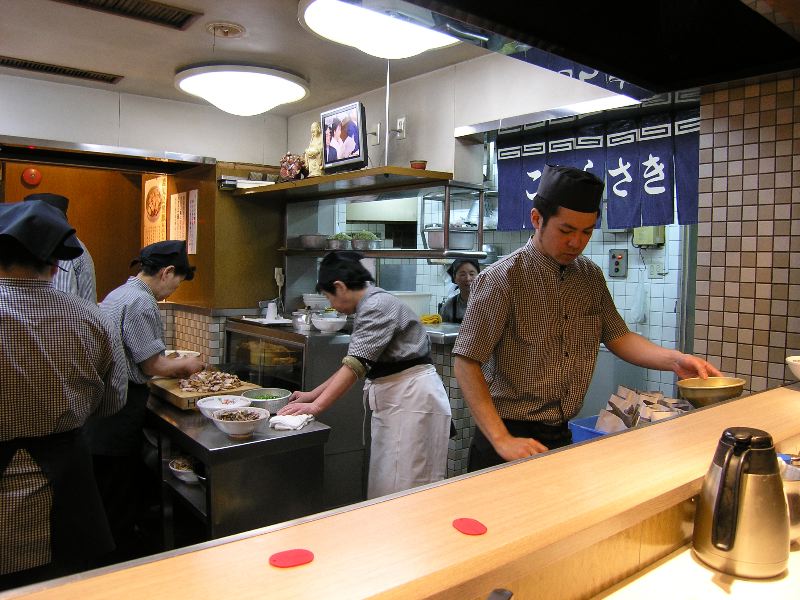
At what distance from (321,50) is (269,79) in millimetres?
458

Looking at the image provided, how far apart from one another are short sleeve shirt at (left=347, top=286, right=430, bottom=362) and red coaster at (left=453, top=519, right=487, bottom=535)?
242 centimetres

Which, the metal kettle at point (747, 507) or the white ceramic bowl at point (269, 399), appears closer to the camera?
the metal kettle at point (747, 507)

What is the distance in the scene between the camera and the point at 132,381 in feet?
12.0

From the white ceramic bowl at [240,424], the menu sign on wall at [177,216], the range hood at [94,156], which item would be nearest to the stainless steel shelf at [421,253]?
the white ceramic bowl at [240,424]

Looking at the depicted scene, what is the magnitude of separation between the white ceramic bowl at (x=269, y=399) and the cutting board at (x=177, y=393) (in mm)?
85

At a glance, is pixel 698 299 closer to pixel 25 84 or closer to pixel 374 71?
pixel 374 71

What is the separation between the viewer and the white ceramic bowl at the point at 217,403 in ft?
10.9

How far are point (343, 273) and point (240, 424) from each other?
119cm

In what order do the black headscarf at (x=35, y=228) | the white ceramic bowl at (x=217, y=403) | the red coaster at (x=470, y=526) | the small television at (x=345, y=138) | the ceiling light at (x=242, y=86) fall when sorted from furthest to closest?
the small television at (x=345, y=138)
the ceiling light at (x=242, y=86)
the white ceramic bowl at (x=217, y=403)
the black headscarf at (x=35, y=228)
the red coaster at (x=470, y=526)

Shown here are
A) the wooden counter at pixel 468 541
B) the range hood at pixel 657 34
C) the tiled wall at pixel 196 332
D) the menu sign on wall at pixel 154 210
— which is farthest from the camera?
the menu sign on wall at pixel 154 210

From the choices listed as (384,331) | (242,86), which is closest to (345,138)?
(242,86)

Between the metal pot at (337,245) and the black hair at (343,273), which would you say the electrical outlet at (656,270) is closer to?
the metal pot at (337,245)

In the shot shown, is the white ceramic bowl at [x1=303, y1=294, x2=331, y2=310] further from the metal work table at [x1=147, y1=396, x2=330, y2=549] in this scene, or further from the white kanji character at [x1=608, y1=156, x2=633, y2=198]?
the white kanji character at [x1=608, y1=156, x2=633, y2=198]

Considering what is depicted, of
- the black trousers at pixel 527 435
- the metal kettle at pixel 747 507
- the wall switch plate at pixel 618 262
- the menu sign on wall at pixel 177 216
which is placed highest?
the menu sign on wall at pixel 177 216
